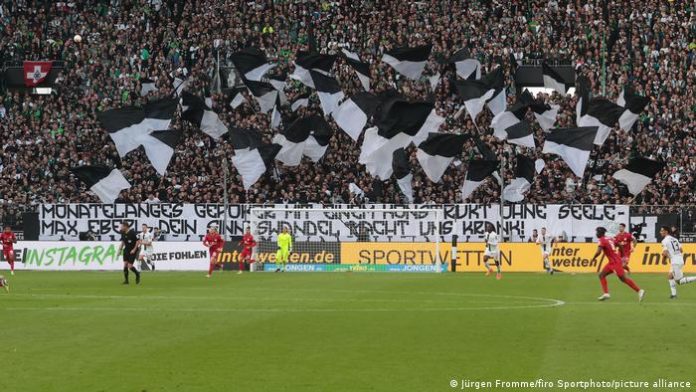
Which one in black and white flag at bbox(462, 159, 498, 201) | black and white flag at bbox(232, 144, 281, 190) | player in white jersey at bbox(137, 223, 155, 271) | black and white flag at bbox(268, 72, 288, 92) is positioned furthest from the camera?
black and white flag at bbox(268, 72, 288, 92)

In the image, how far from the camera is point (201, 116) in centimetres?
6206

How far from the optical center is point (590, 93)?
2475 inches

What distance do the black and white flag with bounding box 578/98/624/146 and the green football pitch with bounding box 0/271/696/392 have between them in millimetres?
19412

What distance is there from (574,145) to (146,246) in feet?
68.1

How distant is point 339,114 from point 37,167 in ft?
52.7

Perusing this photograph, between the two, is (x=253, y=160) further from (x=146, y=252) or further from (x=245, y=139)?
(x=146, y=252)

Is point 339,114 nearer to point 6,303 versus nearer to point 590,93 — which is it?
point 590,93

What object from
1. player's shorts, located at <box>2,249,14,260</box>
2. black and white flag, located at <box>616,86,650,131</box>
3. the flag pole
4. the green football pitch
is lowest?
player's shorts, located at <box>2,249,14,260</box>

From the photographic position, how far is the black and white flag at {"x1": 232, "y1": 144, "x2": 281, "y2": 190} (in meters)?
59.0

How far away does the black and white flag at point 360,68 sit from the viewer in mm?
62688

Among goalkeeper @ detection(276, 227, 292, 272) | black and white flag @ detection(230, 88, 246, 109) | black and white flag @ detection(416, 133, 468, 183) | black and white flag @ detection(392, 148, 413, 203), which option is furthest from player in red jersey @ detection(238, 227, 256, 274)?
black and white flag @ detection(230, 88, 246, 109)

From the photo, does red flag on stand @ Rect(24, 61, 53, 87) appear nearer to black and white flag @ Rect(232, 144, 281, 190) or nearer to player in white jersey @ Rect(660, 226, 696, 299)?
black and white flag @ Rect(232, 144, 281, 190)

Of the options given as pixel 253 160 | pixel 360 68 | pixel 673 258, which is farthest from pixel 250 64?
pixel 673 258

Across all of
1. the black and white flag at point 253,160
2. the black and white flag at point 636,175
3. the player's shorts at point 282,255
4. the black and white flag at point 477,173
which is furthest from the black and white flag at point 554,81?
the player's shorts at point 282,255
